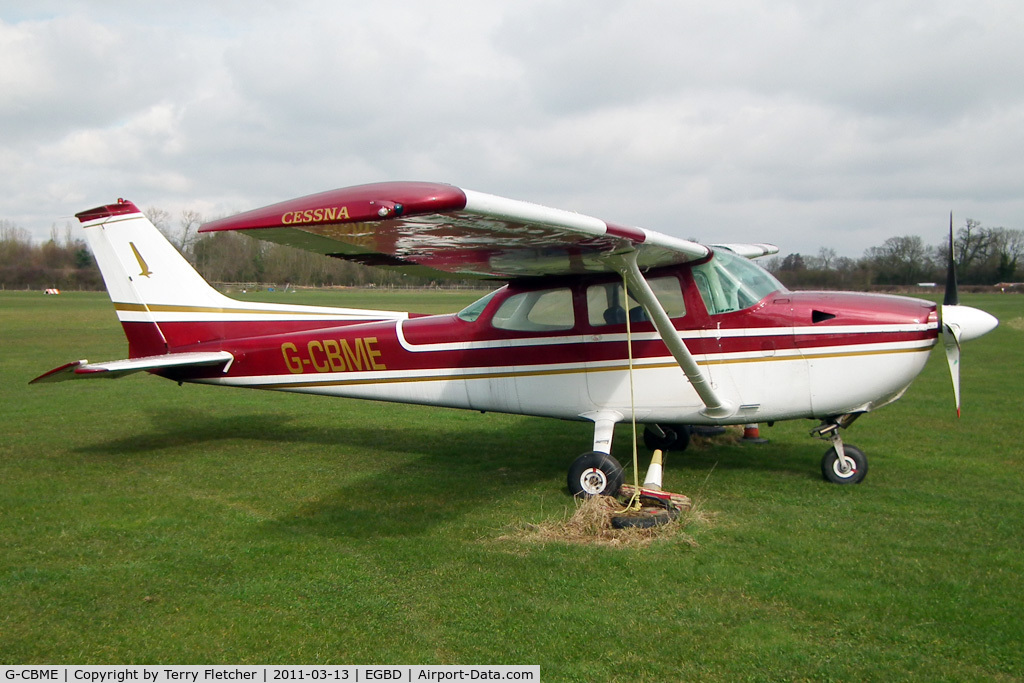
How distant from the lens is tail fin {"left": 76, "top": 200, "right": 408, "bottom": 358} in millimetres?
8383

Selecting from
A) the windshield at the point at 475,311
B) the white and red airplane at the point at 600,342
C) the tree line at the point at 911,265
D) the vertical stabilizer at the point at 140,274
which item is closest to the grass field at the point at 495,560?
the white and red airplane at the point at 600,342

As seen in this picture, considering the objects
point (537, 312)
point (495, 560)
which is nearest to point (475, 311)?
point (537, 312)

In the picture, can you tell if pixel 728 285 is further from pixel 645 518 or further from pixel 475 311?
pixel 475 311

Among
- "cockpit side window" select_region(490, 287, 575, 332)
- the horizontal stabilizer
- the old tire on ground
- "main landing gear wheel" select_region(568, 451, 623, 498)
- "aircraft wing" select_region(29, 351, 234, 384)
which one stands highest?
the horizontal stabilizer

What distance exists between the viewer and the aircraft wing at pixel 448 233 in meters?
3.85

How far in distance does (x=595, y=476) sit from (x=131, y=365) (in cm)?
474

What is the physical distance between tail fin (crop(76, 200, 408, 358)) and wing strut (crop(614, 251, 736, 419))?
3.56 m

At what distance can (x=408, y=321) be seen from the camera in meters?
7.80

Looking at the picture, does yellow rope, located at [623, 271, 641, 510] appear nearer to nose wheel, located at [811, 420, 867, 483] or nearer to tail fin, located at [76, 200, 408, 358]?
nose wheel, located at [811, 420, 867, 483]

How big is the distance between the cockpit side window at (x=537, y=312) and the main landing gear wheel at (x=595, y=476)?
1.34 metres

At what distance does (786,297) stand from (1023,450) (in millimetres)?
3885

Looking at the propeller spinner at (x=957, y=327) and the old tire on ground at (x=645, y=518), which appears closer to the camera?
the old tire on ground at (x=645, y=518)

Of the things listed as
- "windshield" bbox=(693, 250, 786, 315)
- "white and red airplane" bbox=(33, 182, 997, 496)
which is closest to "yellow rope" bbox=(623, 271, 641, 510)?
"white and red airplane" bbox=(33, 182, 997, 496)

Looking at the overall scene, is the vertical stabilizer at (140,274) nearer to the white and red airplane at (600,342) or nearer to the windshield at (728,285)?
the white and red airplane at (600,342)
